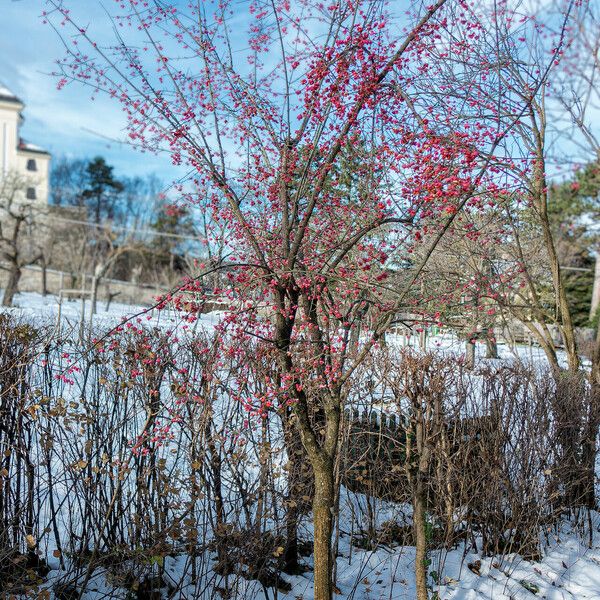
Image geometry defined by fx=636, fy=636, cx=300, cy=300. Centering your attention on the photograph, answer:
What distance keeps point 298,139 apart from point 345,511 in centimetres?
369

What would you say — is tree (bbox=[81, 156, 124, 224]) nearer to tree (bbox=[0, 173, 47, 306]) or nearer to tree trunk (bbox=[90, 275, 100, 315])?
tree (bbox=[0, 173, 47, 306])

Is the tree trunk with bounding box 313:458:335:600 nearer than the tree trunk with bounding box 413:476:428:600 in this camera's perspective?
Yes

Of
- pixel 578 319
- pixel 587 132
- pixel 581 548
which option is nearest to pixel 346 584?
pixel 581 548

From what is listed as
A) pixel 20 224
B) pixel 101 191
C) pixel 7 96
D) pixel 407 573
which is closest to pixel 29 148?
pixel 7 96

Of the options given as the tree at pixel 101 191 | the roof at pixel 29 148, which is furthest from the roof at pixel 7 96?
the tree at pixel 101 191

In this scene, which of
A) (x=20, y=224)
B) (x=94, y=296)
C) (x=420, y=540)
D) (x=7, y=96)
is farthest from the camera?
(x=7, y=96)

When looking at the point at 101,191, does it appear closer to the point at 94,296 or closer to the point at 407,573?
the point at 94,296

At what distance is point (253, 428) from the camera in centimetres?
458

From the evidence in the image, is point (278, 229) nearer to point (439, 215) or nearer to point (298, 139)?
point (298, 139)

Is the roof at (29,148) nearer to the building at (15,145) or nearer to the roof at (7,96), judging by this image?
the building at (15,145)

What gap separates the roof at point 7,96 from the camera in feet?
178

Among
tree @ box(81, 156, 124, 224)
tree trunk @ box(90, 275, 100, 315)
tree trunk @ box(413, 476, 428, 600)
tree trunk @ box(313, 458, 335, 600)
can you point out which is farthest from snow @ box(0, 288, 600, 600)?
tree @ box(81, 156, 124, 224)

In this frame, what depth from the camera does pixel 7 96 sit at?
5459 centimetres

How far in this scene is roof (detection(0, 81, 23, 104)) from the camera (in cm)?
5431
